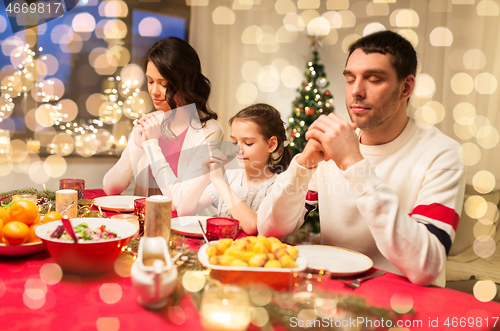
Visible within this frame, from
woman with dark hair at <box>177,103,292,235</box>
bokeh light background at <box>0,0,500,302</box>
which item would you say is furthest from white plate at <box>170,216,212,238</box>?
bokeh light background at <box>0,0,500,302</box>

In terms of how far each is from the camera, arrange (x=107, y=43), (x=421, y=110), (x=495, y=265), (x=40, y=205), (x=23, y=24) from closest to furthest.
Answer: (x=40, y=205) < (x=495, y=265) < (x=23, y=24) < (x=107, y=43) < (x=421, y=110)

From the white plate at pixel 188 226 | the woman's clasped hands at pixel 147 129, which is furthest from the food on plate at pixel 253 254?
the woman's clasped hands at pixel 147 129

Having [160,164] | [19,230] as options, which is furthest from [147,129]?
[19,230]

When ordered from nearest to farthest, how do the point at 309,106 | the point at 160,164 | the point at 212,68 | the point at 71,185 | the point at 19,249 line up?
1. the point at 19,249
2. the point at 71,185
3. the point at 160,164
4. the point at 309,106
5. the point at 212,68

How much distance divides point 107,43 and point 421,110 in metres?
3.27

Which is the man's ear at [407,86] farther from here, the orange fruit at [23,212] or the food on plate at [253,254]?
the orange fruit at [23,212]

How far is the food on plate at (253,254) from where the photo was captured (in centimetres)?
78

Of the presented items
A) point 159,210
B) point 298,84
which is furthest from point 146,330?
point 298,84

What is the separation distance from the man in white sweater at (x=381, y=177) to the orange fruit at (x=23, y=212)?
0.74 metres

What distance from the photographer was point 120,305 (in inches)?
27.0

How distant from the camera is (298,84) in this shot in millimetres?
4535

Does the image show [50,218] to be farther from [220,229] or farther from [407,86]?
[407,86]

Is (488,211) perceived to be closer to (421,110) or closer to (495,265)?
(495,265)

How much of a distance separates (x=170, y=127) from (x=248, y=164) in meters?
0.67
